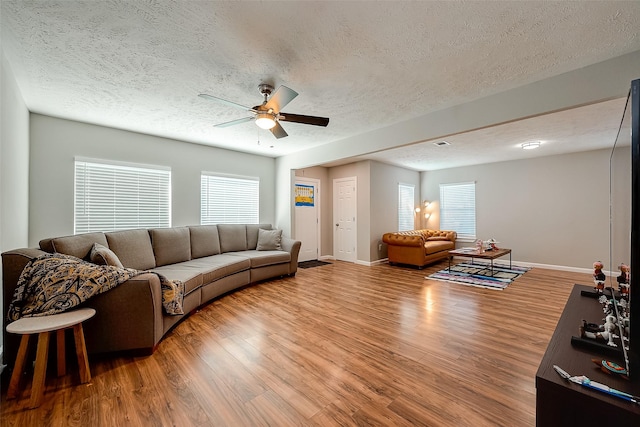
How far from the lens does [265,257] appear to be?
177 inches

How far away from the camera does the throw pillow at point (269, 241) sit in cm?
500

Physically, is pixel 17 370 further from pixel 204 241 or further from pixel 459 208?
pixel 459 208

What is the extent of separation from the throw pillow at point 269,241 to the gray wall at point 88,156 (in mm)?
1209

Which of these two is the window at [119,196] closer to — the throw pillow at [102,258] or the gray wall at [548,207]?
the throw pillow at [102,258]

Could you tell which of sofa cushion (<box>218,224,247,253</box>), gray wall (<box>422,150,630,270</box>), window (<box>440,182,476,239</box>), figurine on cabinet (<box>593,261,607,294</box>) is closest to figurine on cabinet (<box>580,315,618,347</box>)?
figurine on cabinet (<box>593,261,607,294</box>)

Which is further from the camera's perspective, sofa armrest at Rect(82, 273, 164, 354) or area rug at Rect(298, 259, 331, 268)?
area rug at Rect(298, 259, 331, 268)

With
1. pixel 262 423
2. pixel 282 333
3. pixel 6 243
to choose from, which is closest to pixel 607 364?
pixel 262 423

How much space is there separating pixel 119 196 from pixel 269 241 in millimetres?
2455

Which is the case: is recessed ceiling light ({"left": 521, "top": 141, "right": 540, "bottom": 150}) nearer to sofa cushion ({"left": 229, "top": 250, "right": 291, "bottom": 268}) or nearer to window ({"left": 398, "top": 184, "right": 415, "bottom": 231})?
window ({"left": 398, "top": 184, "right": 415, "bottom": 231})

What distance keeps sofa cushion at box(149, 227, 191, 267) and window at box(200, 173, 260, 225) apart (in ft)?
2.57

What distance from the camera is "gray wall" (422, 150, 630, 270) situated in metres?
5.16

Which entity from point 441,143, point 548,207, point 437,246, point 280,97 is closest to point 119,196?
point 280,97

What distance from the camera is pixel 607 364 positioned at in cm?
101

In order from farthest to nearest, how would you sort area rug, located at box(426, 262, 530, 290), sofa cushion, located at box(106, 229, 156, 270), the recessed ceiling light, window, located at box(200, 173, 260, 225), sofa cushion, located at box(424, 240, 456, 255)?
sofa cushion, located at box(424, 240, 456, 255) < window, located at box(200, 173, 260, 225) < the recessed ceiling light < area rug, located at box(426, 262, 530, 290) < sofa cushion, located at box(106, 229, 156, 270)
